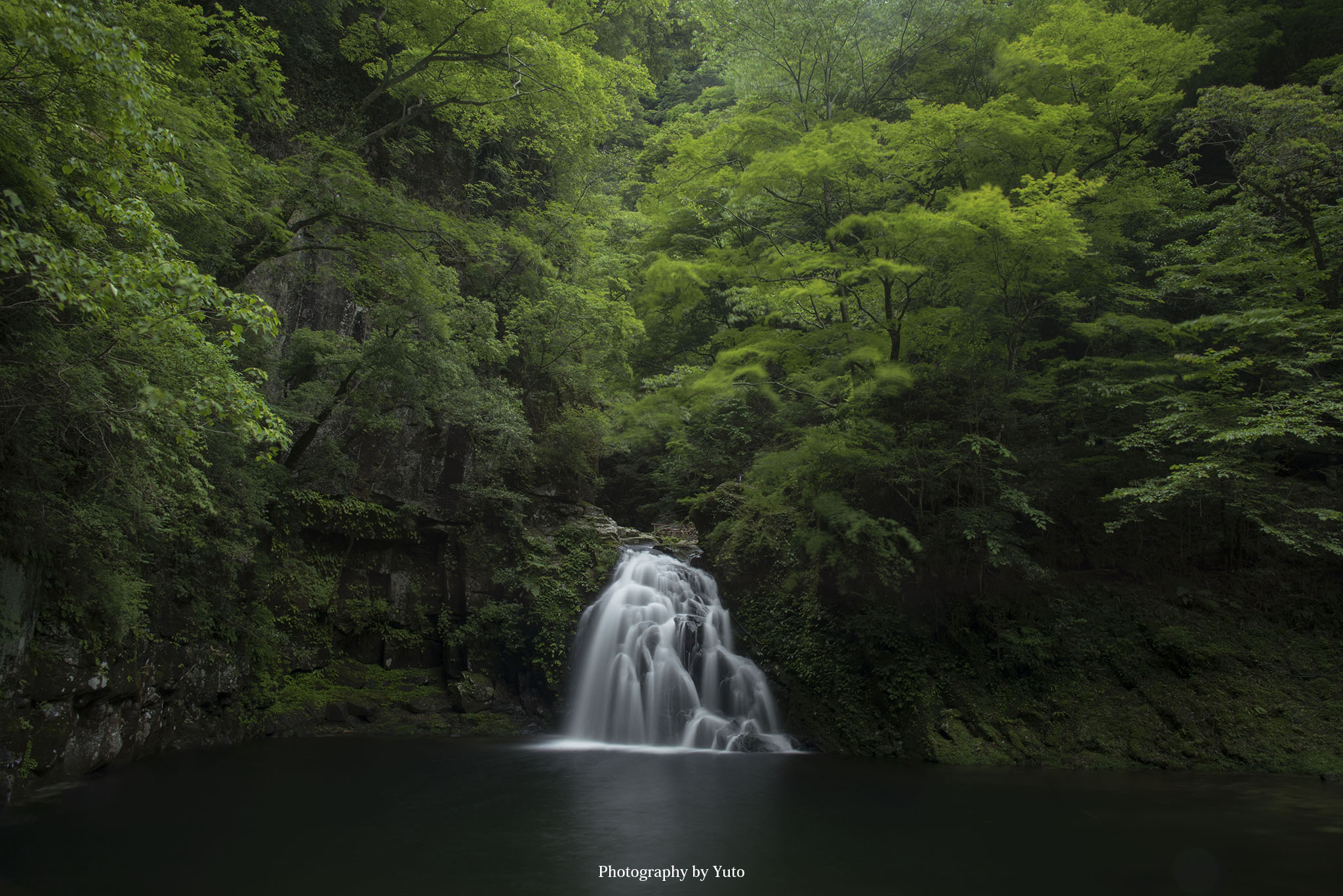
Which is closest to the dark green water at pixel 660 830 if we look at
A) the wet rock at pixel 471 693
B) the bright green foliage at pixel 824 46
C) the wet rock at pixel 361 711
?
the wet rock at pixel 361 711

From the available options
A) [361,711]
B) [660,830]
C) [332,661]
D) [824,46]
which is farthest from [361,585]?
[824,46]

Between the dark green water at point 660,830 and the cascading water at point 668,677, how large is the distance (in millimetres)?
1748

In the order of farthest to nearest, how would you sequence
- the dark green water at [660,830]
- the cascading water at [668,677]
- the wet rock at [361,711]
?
the wet rock at [361,711]
the cascading water at [668,677]
the dark green water at [660,830]

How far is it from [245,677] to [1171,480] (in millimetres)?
14006

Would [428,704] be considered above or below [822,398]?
below

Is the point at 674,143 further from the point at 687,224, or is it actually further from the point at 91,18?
the point at 91,18

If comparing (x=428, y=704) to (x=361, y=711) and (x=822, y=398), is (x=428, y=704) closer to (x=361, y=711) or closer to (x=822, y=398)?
(x=361, y=711)

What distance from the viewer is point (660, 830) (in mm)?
7145

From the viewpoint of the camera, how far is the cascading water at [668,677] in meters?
11.6

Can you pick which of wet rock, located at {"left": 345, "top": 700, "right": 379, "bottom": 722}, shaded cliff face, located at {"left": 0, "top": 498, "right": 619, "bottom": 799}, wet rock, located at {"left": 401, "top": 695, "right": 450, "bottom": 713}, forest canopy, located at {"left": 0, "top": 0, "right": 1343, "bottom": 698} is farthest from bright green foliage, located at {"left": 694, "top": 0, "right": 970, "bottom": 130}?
wet rock, located at {"left": 345, "top": 700, "right": 379, "bottom": 722}

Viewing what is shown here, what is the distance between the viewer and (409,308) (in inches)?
434

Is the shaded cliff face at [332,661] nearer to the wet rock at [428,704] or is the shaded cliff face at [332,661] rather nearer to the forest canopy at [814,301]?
the wet rock at [428,704]

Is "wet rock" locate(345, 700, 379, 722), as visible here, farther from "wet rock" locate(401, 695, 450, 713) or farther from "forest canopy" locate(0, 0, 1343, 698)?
"forest canopy" locate(0, 0, 1343, 698)

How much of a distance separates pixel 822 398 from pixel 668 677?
221 inches
